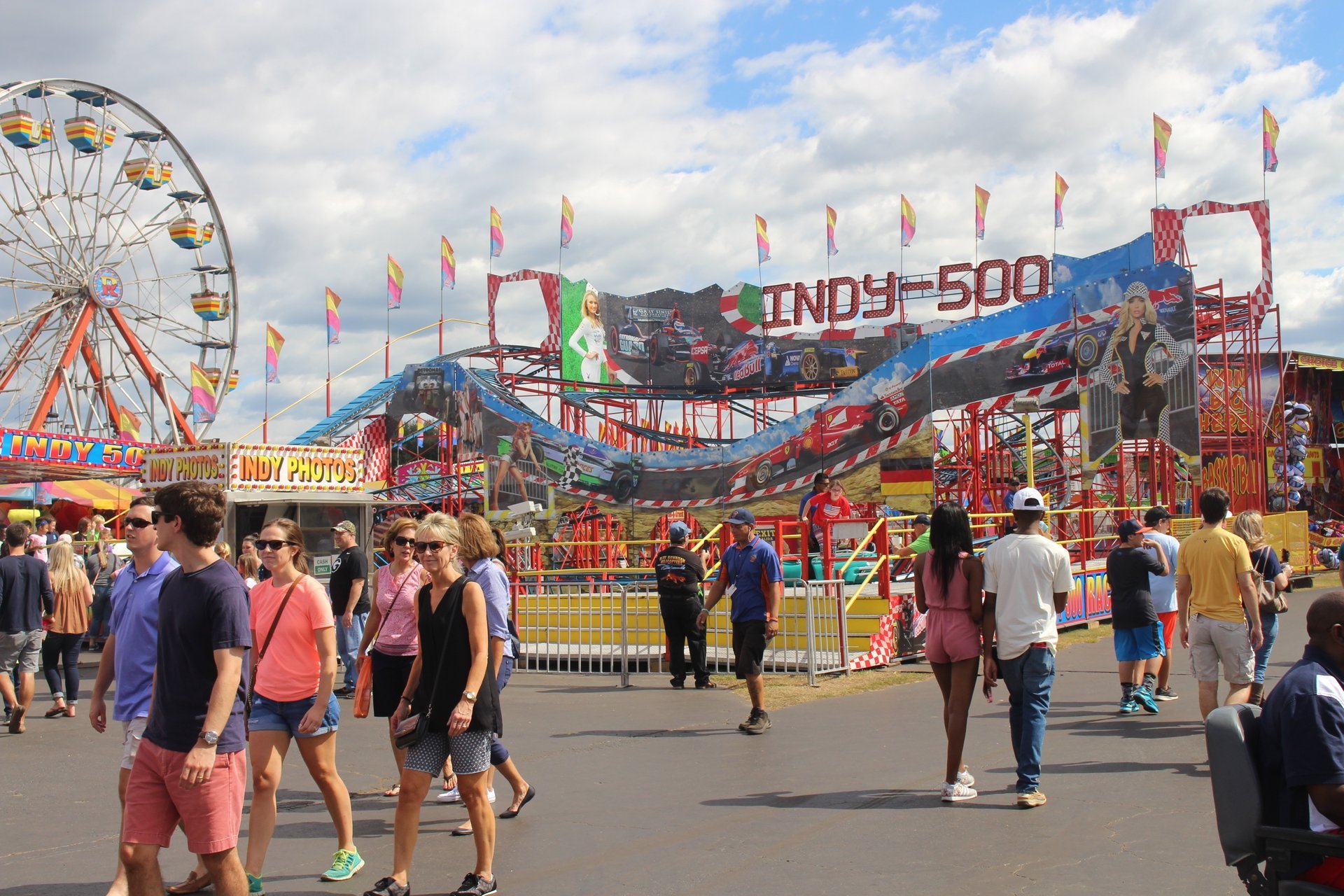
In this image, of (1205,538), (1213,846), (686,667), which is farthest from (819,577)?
Answer: (1213,846)

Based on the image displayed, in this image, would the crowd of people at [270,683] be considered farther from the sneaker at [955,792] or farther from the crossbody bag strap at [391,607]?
the sneaker at [955,792]

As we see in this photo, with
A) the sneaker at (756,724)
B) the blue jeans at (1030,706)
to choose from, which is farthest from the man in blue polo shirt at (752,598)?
the blue jeans at (1030,706)

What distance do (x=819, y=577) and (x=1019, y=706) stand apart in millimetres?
8934

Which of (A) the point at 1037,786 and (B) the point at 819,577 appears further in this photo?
(B) the point at 819,577

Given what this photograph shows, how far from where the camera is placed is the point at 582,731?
9.76 metres

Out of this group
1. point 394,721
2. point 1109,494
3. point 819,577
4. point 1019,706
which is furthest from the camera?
point 1109,494

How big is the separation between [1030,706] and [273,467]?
1580 cm

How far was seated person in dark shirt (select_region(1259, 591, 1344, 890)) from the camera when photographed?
10.5ft

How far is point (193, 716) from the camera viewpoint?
417cm

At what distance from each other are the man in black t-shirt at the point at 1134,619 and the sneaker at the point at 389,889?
246 inches

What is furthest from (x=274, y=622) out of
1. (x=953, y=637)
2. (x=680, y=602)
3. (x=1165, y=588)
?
(x=1165, y=588)

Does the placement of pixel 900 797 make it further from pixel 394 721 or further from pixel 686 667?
pixel 686 667

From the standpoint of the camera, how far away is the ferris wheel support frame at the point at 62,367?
33188 mm

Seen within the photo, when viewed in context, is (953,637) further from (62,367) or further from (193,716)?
(62,367)
